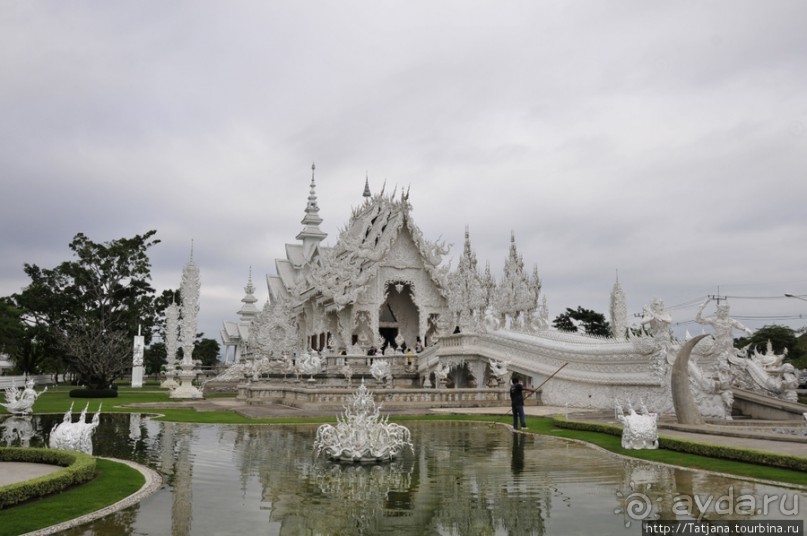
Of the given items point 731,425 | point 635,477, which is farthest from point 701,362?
point 635,477

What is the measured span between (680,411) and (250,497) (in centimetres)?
923

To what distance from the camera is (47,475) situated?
7086 mm

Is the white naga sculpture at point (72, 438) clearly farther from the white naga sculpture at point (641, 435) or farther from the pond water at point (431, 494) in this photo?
the white naga sculpture at point (641, 435)

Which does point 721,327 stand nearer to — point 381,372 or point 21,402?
point 381,372

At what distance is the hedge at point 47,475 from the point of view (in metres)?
6.44

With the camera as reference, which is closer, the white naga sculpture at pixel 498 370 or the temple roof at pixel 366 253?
the white naga sculpture at pixel 498 370

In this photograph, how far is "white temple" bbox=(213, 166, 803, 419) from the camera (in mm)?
17188

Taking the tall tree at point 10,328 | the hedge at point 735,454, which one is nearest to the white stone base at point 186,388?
the tall tree at point 10,328

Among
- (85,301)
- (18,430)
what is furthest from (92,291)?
(18,430)

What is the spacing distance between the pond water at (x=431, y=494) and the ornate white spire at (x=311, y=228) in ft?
139

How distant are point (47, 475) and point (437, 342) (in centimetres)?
1964

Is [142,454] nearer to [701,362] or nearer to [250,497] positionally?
[250,497]

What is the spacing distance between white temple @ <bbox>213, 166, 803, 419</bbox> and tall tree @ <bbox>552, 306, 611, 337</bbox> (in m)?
15.1

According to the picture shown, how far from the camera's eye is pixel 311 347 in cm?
4038
